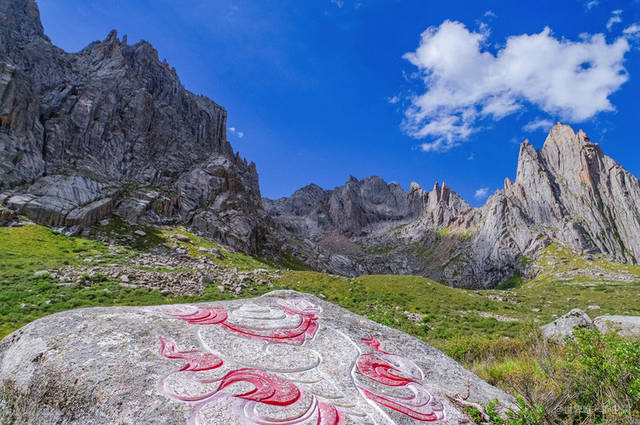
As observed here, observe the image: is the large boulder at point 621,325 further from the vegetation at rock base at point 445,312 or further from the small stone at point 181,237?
the small stone at point 181,237

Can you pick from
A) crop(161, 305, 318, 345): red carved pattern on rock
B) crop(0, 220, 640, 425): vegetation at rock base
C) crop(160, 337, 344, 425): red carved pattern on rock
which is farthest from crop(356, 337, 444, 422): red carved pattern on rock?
crop(161, 305, 318, 345): red carved pattern on rock

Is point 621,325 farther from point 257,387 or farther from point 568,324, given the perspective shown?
point 257,387

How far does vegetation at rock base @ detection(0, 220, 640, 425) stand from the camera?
611cm

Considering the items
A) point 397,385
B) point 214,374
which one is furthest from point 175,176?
point 397,385

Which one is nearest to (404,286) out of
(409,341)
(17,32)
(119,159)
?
(409,341)

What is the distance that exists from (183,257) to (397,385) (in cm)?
4232

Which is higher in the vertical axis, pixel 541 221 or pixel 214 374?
pixel 541 221

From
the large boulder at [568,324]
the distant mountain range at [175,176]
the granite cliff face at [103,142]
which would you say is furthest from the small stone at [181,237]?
the large boulder at [568,324]

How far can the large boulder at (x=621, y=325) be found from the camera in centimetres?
1557

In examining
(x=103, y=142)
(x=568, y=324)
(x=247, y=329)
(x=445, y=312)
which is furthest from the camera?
(x=103, y=142)

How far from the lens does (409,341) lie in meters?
10.5

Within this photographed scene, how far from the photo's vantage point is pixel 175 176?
8694cm

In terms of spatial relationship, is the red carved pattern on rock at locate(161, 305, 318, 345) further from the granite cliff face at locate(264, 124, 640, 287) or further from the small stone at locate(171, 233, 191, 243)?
the granite cliff face at locate(264, 124, 640, 287)

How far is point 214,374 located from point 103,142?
91.4 meters
